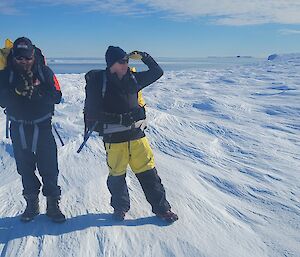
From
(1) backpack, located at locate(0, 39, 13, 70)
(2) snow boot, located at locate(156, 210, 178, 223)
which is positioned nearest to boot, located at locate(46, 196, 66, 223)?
(2) snow boot, located at locate(156, 210, 178, 223)

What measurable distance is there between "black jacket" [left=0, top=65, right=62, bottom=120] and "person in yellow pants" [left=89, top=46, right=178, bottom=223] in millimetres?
398

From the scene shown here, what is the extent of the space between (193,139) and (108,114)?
3065mm

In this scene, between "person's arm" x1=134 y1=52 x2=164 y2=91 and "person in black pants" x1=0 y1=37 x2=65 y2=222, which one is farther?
"person's arm" x1=134 y1=52 x2=164 y2=91

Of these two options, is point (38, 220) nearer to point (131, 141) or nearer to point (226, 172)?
point (131, 141)

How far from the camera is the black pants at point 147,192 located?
3246 millimetres

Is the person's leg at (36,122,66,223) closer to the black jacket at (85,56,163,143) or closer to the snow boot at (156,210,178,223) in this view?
the black jacket at (85,56,163,143)

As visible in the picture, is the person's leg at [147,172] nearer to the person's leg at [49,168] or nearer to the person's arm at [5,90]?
the person's leg at [49,168]

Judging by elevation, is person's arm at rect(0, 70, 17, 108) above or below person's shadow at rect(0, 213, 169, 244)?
above

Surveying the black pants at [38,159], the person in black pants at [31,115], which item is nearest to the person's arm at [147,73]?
the person in black pants at [31,115]

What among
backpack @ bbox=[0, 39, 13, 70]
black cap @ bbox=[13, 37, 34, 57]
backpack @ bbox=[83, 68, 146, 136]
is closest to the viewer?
black cap @ bbox=[13, 37, 34, 57]

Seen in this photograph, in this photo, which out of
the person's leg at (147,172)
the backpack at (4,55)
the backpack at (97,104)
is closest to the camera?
the backpack at (4,55)

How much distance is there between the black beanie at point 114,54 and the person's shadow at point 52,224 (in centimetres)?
133

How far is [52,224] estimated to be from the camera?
3129mm

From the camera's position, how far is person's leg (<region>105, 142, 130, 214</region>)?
316cm
